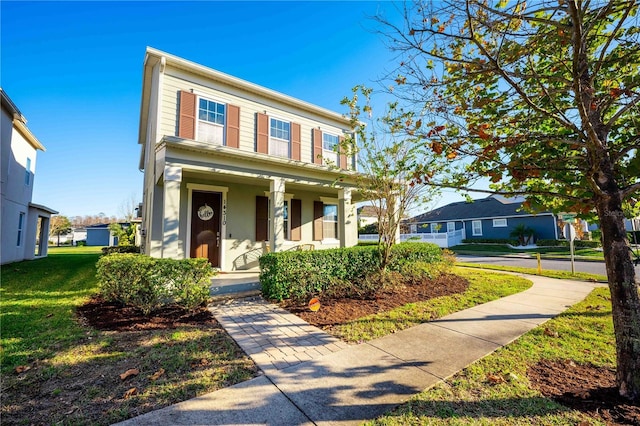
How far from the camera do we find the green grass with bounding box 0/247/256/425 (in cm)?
247

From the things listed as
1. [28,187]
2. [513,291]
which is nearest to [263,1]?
[513,291]

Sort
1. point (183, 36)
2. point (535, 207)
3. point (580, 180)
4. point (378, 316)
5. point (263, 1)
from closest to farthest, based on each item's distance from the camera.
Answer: point (580, 180)
point (535, 207)
point (378, 316)
point (263, 1)
point (183, 36)

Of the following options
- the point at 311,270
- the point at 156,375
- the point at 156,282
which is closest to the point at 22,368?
the point at 156,375

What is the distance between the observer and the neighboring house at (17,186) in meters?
11.3

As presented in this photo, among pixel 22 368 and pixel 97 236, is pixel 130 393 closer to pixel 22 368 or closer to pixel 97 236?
pixel 22 368

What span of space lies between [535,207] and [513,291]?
4.92 meters

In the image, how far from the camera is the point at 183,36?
344 inches

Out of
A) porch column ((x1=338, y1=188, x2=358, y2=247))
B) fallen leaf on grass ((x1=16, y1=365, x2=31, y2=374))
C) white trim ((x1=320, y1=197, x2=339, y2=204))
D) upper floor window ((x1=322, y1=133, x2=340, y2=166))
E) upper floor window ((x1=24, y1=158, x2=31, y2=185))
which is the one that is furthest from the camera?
upper floor window ((x1=24, y1=158, x2=31, y2=185))

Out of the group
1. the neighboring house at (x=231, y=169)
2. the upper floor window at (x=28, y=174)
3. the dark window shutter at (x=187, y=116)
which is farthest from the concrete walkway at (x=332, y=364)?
the upper floor window at (x=28, y=174)

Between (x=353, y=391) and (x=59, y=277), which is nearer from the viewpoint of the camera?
(x=353, y=391)

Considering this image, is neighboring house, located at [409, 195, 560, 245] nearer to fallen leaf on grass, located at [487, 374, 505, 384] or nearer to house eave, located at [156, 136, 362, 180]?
house eave, located at [156, 136, 362, 180]

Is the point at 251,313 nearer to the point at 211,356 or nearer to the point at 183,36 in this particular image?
the point at 211,356

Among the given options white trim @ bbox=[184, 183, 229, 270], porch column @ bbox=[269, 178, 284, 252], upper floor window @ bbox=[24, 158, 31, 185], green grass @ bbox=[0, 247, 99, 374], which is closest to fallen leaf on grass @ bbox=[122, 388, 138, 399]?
green grass @ bbox=[0, 247, 99, 374]

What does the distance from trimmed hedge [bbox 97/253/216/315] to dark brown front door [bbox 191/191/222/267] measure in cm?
343
